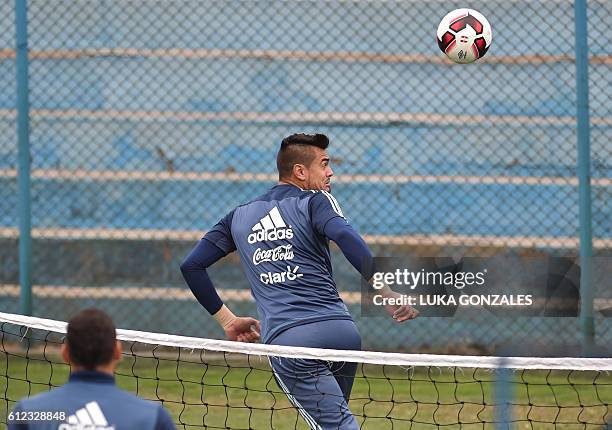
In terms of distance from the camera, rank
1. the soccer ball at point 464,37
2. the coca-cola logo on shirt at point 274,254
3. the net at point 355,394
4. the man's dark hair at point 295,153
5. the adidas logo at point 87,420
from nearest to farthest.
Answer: the adidas logo at point 87,420 → the coca-cola logo on shirt at point 274,254 → the man's dark hair at point 295,153 → the net at point 355,394 → the soccer ball at point 464,37

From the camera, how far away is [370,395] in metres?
9.63

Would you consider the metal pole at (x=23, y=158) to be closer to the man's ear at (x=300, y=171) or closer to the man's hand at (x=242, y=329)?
the man's hand at (x=242, y=329)

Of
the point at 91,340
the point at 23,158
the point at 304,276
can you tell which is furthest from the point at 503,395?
the point at 23,158

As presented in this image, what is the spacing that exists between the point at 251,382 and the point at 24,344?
2.19 metres

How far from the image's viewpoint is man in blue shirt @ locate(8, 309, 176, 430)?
4285mm

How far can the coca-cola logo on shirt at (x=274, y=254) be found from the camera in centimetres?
627

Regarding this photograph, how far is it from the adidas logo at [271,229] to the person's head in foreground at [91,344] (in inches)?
75.8

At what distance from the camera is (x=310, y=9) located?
36.6ft

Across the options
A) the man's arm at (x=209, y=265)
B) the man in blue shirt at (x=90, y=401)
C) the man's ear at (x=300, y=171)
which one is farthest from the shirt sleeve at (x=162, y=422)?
the man's ear at (x=300, y=171)

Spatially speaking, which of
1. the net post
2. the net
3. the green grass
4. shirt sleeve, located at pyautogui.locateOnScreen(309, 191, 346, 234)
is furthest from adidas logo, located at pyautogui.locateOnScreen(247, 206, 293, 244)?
the green grass

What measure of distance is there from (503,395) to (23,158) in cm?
634

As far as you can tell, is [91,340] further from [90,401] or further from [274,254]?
[274,254]

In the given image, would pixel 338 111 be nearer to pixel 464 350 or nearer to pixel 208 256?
pixel 464 350

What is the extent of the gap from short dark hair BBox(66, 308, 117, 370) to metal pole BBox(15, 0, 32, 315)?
21.4 ft
